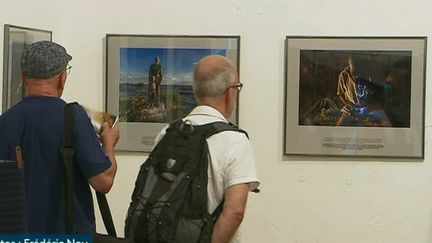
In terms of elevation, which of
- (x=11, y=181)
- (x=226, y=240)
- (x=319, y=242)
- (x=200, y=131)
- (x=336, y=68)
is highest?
(x=336, y=68)

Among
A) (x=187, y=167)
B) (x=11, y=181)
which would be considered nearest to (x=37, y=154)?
(x=11, y=181)

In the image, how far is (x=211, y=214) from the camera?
210 cm

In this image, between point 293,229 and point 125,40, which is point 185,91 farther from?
point 293,229

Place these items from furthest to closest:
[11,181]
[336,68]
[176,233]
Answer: [336,68] → [176,233] → [11,181]

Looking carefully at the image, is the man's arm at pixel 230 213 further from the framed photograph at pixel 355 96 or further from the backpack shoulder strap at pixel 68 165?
the framed photograph at pixel 355 96

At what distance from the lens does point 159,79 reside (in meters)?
3.49

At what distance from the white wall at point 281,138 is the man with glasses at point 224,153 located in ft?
4.17

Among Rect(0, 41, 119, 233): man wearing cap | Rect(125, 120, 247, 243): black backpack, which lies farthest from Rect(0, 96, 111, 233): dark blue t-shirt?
Rect(125, 120, 247, 243): black backpack

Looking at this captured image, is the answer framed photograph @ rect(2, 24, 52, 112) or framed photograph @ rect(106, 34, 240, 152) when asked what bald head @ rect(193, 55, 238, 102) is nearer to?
framed photograph @ rect(2, 24, 52, 112)

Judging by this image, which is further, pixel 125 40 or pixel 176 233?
pixel 125 40

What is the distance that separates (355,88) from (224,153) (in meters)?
1.45

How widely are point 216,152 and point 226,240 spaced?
0.26m

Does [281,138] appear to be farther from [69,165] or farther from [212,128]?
[69,165]

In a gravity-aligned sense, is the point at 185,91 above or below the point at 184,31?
below
